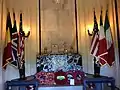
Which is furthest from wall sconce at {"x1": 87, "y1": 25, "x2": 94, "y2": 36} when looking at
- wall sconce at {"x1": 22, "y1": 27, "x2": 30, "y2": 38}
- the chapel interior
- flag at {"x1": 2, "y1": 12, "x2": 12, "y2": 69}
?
flag at {"x1": 2, "y1": 12, "x2": 12, "y2": 69}

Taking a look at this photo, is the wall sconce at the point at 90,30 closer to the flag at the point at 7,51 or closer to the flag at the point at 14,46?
the flag at the point at 14,46

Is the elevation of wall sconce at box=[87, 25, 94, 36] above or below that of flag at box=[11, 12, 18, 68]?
above

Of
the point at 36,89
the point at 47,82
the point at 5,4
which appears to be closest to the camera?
the point at 36,89

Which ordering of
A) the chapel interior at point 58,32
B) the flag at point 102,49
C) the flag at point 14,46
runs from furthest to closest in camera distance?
the chapel interior at point 58,32 < the flag at point 14,46 < the flag at point 102,49

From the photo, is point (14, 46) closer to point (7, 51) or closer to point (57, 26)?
point (7, 51)

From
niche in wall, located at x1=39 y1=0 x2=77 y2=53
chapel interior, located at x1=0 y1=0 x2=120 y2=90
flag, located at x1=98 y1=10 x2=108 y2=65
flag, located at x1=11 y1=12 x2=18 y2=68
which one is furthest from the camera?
niche in wall, located at x1=39 y1=0 x2=77 y2=53

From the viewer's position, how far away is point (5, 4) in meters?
6.81

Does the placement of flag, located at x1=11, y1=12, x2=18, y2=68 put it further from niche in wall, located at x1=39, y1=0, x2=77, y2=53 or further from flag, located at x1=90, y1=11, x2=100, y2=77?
flag, located at x1=90, y1=11, x2=100, y2=77

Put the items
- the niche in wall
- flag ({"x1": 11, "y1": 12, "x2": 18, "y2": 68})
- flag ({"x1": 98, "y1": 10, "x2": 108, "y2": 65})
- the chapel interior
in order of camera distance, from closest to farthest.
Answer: flag ({"x1": 98, "y1": 10, "x2": 108, "y2": 65}), flag ({"x1": 11, "y1": 12, "x2": 18, "y2": 68}), the chapel interior, the niche in wall

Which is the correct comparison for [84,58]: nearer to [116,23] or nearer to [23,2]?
[116,23]

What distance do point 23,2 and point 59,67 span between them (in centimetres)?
196

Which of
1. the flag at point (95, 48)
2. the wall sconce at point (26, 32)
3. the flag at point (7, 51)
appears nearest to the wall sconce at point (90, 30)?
the flag at point (95, 48)

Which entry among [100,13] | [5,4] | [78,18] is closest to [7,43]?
[5,4]

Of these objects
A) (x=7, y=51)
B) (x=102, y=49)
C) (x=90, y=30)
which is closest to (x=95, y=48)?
(x=102, y=49)
